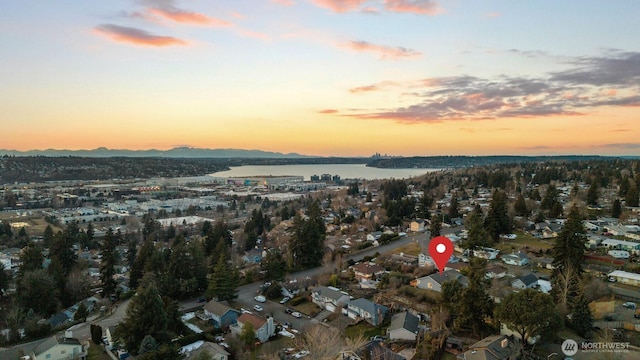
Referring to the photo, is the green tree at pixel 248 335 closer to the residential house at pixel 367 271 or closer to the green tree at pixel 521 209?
the residential house at pixel 367 271

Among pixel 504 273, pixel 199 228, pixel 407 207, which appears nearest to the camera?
pixel 504 273

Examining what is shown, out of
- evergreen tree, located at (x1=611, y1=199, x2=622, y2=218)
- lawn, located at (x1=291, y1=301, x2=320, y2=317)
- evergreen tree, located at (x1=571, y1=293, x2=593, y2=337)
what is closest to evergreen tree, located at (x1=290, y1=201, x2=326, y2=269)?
lawn, located at (x1=291, y1=301, x2=320, y2=317)

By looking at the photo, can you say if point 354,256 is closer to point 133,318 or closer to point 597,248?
point 597,248

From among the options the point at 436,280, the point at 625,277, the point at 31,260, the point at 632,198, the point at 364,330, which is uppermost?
the point at 632,198

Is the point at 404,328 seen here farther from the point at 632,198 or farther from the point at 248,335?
the point at 632,198

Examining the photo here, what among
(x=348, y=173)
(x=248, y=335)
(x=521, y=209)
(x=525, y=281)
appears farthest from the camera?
(x=348, y=173)

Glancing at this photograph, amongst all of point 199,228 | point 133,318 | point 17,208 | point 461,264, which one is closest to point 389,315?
point 461,264

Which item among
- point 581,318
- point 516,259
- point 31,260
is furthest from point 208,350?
point 516,259
